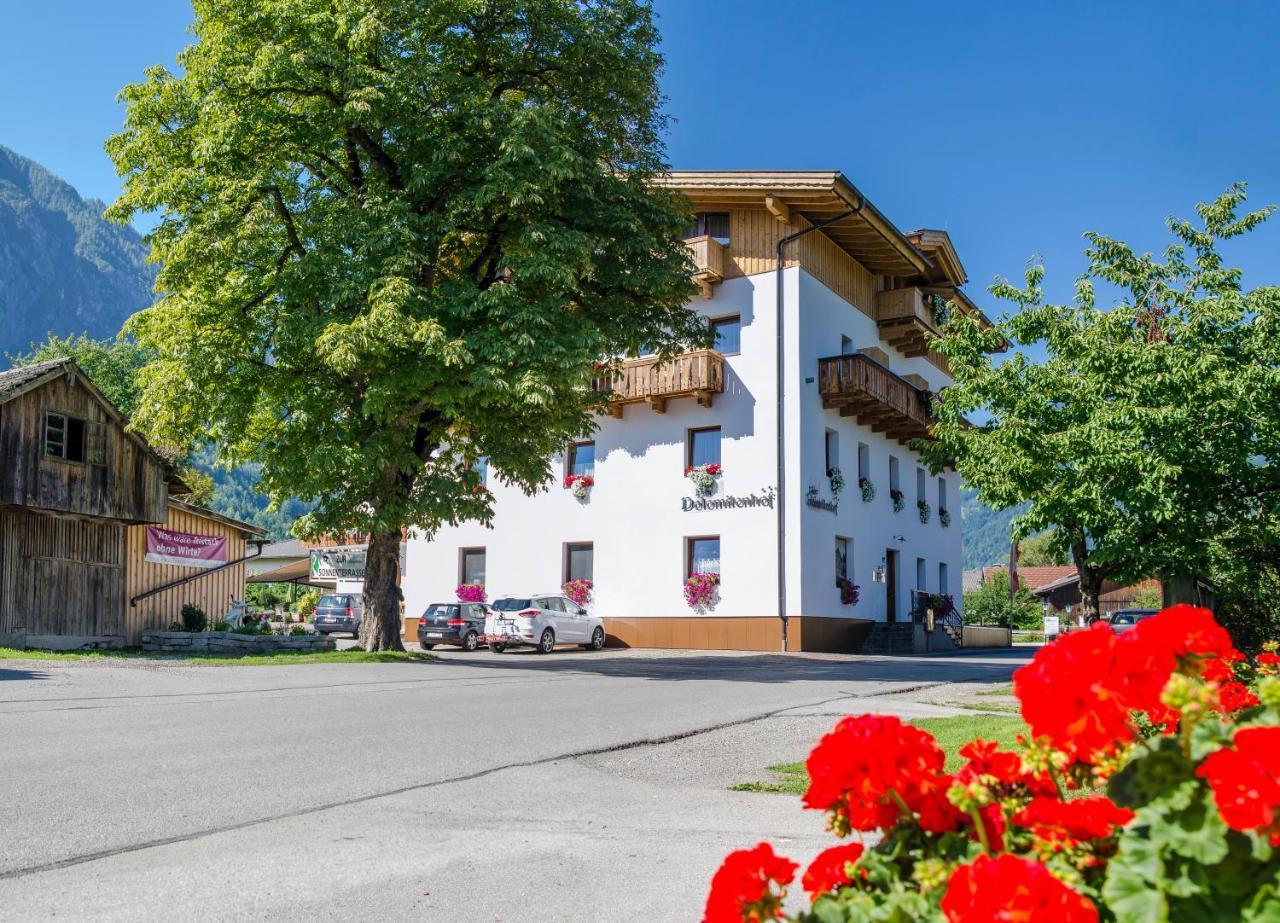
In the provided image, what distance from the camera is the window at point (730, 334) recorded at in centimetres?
3228

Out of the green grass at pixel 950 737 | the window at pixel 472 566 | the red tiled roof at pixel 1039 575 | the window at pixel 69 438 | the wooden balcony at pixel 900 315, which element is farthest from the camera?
the red tiled roof at pixel 1039 575

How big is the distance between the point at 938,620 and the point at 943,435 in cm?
2032

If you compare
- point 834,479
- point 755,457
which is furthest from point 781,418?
point 834,479

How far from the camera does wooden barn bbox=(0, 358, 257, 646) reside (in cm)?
2330

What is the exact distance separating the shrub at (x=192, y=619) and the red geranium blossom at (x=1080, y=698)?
2941 centimetres

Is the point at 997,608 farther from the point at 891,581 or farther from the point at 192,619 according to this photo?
the point at 192,619

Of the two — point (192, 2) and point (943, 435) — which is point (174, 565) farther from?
point (943, 435)

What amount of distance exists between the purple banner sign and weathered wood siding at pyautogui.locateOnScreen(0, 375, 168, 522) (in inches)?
48.6

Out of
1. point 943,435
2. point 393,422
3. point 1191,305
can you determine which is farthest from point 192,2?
point 1191,305

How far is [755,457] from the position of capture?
102ft

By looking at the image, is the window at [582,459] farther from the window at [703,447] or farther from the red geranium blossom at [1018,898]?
the red geranium blossom at [1018,898]

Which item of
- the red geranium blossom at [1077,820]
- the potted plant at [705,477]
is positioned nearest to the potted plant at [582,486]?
the potted plant at [705,477]

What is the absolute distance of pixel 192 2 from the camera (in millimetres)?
21422

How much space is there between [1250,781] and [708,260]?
101 ft
